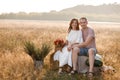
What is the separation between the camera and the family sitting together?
9633 millimetres

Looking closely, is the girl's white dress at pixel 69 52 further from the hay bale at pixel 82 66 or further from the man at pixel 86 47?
the hay bale at pixel 82 66

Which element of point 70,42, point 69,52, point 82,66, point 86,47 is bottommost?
point 82,66

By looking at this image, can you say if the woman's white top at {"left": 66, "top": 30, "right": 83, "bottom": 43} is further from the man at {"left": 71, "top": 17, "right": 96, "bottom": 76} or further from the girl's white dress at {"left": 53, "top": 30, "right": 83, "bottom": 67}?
the man at {"left": 71, "top": 17, "right": 96, "bottom": 76}

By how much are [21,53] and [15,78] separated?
3.18m

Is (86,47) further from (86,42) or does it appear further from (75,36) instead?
(75,36)

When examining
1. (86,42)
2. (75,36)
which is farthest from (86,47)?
(75,36)

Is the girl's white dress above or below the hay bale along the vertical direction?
above

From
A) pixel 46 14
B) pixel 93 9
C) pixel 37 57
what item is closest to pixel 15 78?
pixel 37 57

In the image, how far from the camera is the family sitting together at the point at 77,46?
9.63 metres

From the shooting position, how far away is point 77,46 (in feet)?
31.9

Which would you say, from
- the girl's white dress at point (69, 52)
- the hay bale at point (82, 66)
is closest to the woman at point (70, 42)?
the girl's white dress at point (69, 52)

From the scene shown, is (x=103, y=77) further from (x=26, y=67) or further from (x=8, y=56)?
(x=8, y=56)

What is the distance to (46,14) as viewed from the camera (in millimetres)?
130250

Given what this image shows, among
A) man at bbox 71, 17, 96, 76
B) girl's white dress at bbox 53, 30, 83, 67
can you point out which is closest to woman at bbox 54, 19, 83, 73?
girl's white dress at bbox 53, 30, 83, 67
